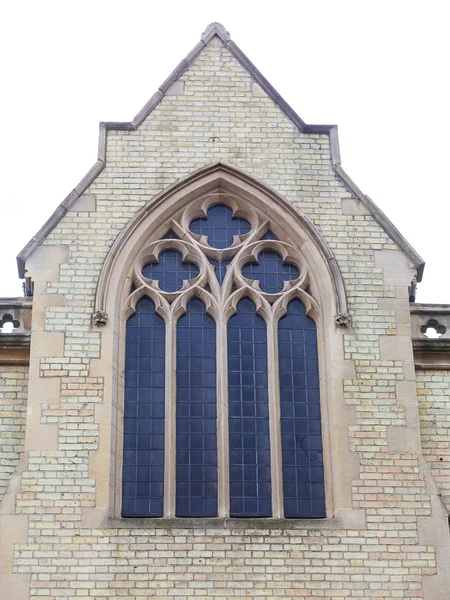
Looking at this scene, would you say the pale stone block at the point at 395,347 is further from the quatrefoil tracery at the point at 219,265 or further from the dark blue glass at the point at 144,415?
the dark blue glass at the point at 144,415

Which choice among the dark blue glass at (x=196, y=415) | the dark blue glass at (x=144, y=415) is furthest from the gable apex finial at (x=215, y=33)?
the dark blue glass at (x=144, y=415)

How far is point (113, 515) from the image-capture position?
59.5 feet

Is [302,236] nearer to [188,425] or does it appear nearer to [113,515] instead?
[188,425]

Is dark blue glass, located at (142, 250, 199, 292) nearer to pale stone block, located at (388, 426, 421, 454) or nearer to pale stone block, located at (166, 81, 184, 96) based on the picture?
pale stone block, located at (166, 81, 184, 96)

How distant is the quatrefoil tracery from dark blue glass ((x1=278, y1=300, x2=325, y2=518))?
0.35 meters

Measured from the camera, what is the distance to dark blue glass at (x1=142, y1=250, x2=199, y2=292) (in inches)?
798

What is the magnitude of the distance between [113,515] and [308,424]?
2942 millimetres

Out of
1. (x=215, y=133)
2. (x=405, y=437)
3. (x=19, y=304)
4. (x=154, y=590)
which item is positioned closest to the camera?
(x=154, y=590)

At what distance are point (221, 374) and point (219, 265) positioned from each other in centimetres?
190

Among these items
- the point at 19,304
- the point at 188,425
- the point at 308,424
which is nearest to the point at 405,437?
the point at 308,424

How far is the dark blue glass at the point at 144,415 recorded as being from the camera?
1852 cm

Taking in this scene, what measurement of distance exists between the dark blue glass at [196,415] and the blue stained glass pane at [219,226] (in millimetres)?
A: 1073

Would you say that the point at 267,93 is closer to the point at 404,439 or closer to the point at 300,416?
the point at 300,416

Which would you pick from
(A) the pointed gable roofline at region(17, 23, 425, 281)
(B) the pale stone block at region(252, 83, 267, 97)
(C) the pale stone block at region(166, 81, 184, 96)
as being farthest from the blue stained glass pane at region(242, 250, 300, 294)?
(C) the pale stone block at region(166, 81, 184, 96)
